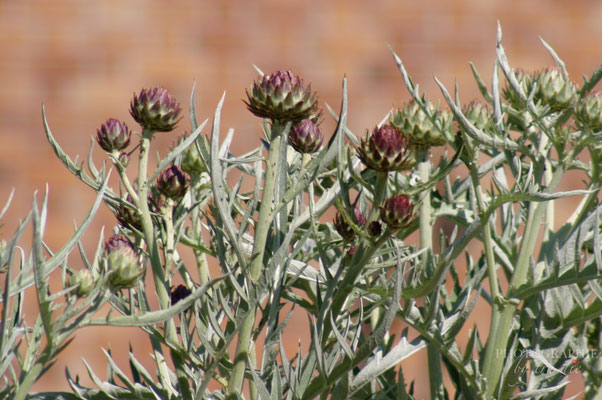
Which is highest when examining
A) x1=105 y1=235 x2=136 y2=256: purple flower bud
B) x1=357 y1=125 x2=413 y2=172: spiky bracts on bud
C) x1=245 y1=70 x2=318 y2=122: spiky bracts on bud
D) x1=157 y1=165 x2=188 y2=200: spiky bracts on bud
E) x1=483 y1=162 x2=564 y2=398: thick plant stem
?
x1=245 y1=70 x2=318 y2=122: spiky bracts on bud

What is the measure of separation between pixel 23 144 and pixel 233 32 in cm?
71

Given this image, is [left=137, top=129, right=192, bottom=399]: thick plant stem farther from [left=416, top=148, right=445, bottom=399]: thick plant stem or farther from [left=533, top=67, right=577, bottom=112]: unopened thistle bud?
[left=533, top=67, right=577, bottom=112]: unopened thistle bud

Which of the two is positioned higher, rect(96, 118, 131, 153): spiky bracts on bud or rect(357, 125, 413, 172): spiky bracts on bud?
rect(96, 118, 131, 153): spiky bracts on bud

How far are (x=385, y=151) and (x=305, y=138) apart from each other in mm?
114

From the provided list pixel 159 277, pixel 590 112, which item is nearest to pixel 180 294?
pixel 159 277

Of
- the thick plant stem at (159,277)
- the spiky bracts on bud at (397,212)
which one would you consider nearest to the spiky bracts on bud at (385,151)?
the spiky bracts on bud at (397,212)

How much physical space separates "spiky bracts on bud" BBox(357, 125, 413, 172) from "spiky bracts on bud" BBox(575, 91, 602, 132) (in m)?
0.20

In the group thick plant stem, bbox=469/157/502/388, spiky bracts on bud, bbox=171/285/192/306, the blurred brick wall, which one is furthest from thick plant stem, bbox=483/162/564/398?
the blurred brick wall

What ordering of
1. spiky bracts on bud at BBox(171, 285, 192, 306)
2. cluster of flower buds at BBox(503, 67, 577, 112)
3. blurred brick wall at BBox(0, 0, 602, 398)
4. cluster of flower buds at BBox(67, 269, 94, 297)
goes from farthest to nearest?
blurred brick wall at BBox(0, 0, 602, 398) < cluster of flower buds at BBox(503, 67, 577, 112) < spiky bracts on bud at BBox(171, 285, 192, 306) < cluster of flower buds at BBox(67, 269, 94, 297)

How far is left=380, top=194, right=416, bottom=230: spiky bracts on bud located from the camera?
48 centimetres

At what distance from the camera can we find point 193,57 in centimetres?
238

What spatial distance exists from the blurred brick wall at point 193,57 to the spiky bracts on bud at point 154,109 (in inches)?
68.5

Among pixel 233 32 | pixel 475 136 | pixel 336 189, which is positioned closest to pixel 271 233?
pixel 336 189

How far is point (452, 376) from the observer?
0.74 metres
